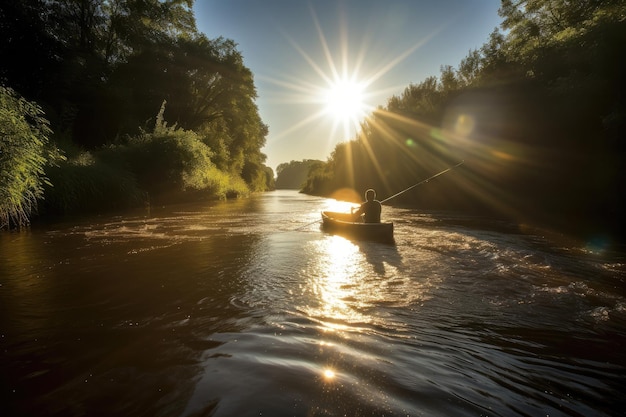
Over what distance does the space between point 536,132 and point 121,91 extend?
2848 cm

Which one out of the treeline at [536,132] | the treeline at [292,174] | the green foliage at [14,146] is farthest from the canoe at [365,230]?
the treeline at [292,174]

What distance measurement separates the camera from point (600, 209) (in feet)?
48.1

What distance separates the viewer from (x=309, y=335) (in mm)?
3279

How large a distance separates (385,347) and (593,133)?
794 inches

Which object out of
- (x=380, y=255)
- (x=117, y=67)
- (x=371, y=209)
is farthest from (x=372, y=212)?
(x=117, y=67)

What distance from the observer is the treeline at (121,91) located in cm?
1594

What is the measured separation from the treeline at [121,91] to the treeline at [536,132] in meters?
16.7

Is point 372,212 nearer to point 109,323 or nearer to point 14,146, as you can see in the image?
point 109,323

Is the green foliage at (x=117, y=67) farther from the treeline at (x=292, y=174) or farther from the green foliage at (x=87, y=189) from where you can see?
the treeline at (x=292, y=174)

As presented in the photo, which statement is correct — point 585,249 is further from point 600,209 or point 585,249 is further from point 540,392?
point 600,209

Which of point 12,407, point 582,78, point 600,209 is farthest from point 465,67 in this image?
point 12,407

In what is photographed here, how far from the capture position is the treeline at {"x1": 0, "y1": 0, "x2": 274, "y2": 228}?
1594 cm

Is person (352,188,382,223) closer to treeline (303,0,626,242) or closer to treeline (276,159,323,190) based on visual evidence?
treeline (303,0,626,242)

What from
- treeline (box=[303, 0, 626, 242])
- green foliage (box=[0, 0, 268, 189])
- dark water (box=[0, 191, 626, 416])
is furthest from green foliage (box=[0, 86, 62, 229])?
treeline (box=[303, 0, 626, 242])
